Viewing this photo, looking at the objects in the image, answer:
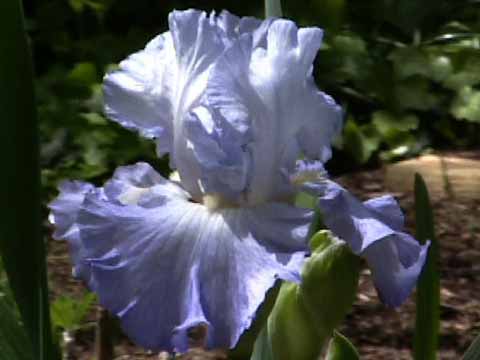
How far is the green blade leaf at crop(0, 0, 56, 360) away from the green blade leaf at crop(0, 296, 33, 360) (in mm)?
84

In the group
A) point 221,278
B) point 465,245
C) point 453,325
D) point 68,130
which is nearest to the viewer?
point 221,278

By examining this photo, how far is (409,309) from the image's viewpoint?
1698 millimetres

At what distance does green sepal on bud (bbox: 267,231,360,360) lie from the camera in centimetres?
67

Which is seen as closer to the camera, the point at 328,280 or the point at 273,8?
the point at 328,280

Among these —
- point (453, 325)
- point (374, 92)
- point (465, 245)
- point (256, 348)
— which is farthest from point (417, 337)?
point (374, 92)

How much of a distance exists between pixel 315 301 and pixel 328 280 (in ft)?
0.06

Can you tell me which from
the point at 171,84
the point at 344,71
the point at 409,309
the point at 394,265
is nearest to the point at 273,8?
the point at 171,84

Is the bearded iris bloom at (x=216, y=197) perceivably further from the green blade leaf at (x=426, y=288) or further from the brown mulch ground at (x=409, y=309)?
the brown mulch ground at (x=409, y=309)

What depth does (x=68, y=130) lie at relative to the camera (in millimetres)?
2207

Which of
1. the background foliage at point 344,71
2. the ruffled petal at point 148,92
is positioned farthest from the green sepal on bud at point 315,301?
the background foliage at point 344,71

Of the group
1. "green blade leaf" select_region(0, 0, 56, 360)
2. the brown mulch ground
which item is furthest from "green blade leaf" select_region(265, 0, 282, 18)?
the brown mulch ground

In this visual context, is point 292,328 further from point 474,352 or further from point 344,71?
point 344,71

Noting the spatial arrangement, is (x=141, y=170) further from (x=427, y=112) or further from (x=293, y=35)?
(x=427, y=112)

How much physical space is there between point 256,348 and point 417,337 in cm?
19
